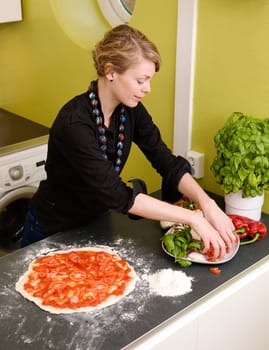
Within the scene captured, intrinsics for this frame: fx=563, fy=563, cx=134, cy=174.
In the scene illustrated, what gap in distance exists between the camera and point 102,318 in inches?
57.0

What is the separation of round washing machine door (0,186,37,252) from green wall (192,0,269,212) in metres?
0.92

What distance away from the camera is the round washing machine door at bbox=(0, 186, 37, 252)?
2576 millimetres

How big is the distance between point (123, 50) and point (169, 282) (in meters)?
0.67

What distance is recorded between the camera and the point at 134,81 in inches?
64.1

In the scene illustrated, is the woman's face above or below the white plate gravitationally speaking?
above

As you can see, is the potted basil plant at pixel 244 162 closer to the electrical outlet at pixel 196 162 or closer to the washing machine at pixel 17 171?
the electrical outlet at pixel 196 162

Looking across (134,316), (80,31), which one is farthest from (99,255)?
(80,31)

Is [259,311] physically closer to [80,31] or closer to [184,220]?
[184,220]

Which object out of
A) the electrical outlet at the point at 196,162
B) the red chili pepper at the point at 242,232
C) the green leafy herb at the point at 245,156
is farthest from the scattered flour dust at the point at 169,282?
the electrical outlet at the point at 196,162

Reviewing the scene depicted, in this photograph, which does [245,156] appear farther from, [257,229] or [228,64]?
[228,64]

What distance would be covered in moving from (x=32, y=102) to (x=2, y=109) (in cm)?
22

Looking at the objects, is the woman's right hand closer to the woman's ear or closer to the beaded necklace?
the beaded necklace

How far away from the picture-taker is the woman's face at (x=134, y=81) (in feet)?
5.30

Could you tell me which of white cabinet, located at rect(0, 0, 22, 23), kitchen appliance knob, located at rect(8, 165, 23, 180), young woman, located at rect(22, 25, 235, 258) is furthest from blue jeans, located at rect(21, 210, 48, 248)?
white cabinet, located at rect(0, 0, 22, 23)
